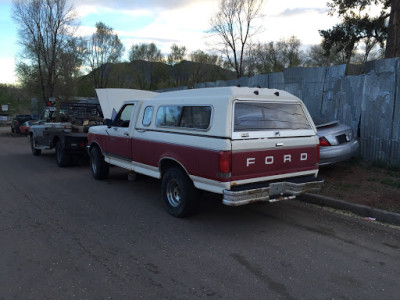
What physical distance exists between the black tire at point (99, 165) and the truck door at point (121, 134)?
711 mm

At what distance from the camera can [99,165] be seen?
322 inches

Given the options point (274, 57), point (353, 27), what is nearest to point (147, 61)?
point (274, 57)

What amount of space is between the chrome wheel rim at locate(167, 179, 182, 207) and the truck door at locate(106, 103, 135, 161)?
1.51m

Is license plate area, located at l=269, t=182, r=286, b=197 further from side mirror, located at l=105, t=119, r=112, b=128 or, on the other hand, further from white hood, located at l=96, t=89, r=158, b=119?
white hood, located at l=96, t=89, r=158, b=119

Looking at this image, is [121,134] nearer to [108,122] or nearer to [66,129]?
[108,122]

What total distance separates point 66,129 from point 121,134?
430 centimetres

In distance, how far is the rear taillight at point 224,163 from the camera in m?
4.39

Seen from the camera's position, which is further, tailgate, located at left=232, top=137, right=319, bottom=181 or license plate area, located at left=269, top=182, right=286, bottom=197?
license plate area, located at left=269, top=182, right=286, bottom=197

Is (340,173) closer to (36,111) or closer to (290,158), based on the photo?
(290,158)

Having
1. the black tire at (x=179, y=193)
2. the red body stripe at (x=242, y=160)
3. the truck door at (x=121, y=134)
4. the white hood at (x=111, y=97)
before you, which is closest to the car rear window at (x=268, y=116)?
the red body stripe at (x=242, y=160)

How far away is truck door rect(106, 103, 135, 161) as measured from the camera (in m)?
6.70

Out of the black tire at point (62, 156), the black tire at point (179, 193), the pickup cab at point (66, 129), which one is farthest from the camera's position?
the black tire at point (62, 156)

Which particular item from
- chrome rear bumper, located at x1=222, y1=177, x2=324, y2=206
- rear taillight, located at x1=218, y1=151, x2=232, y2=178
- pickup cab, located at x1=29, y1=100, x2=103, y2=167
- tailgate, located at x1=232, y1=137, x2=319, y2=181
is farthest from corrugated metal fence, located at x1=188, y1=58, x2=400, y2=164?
pickup cab, located at x1=29, y1=100, x2=103, y2=167

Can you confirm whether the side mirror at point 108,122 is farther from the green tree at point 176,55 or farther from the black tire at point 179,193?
Result: the green tree at point 176,55
